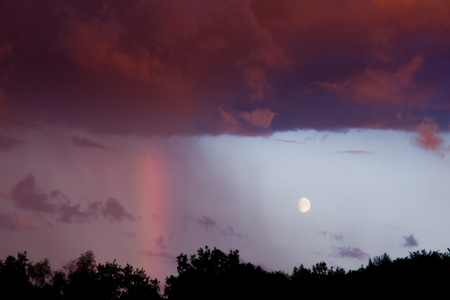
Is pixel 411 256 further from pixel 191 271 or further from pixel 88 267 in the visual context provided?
pixel 88 267

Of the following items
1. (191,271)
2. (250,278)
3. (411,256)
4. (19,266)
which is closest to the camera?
(411,256)

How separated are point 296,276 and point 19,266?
3308 inches

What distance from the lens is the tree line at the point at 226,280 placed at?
4636cm

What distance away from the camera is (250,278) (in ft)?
234

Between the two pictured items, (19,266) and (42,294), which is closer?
(42,294)

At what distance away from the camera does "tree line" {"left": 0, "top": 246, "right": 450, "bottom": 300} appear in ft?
152

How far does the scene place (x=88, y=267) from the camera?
11812 cm

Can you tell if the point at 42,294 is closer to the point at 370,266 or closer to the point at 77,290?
the point at 77,290

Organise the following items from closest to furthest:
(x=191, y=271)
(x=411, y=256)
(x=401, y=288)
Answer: (x=401, y=288)
(x=411, y=256)
(x=191, y=271)

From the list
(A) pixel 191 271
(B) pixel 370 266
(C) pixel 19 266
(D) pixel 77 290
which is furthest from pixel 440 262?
(C) pixel 19 266

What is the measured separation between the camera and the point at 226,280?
241ft

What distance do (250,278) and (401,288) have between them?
31.4 metres

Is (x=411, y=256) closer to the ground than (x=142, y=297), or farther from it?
farther from it

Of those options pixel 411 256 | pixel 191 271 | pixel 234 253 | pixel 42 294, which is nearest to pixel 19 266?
pixel 42 294
